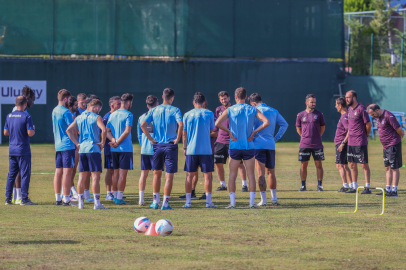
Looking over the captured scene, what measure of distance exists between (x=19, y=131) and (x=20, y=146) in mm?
268

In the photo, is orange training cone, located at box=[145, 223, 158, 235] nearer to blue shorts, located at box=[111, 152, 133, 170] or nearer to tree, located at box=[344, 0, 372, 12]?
blue shorts, located at box=[111, 152, 133, 170]

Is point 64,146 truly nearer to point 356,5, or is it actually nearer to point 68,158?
point 68,158

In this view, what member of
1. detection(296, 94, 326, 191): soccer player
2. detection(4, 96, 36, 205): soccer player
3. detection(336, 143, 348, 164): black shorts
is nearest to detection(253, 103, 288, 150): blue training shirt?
detection(296, 94, 326, 191): soccer player

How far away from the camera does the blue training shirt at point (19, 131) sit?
10461mm

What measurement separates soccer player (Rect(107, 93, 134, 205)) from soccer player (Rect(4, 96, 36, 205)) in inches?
55.9

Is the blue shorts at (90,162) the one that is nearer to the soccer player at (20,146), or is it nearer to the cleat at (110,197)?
the soccer player at (20,146)

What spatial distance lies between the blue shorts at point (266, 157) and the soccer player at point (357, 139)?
259 centimetres

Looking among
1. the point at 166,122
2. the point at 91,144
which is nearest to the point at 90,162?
the point at 91,144

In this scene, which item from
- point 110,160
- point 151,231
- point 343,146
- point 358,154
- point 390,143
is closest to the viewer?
point 151,231

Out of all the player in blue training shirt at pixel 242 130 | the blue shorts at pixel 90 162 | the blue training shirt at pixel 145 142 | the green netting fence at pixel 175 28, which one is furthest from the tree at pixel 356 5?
the blue shorts at pixel 90 162

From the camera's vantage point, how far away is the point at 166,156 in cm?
1004

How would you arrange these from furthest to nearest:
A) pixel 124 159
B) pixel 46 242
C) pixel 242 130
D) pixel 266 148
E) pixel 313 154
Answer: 1. pixel 313 154
2. pixel 266 148
3. pixel 124 159
4. pixel 242 130
5. pixel 46 242

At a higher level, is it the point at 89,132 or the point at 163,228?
the point at 89,132

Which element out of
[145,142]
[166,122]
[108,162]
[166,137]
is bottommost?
[108,162]
